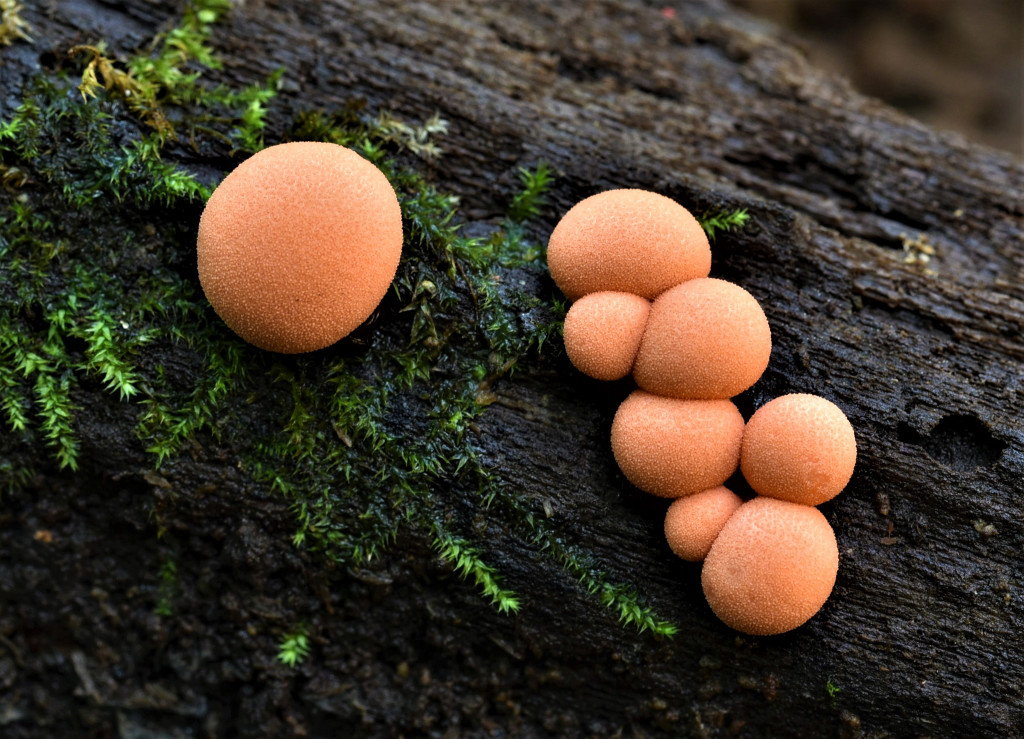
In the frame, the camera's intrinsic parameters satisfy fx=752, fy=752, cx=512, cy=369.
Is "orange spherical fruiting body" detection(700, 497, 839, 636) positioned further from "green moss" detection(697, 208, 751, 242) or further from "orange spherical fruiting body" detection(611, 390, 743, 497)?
"green moss" detection(697, 208, 751, 242)

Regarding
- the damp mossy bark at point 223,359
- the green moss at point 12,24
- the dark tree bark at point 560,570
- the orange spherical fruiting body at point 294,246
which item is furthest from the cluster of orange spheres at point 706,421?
the green moss at point 12,24

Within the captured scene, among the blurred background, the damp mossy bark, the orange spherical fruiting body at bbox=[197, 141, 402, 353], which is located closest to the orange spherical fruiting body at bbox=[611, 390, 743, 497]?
the damp mossy bark

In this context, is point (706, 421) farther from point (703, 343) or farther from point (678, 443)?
point (703, 343)

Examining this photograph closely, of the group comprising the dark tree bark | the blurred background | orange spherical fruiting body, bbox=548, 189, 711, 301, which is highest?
the blurred background

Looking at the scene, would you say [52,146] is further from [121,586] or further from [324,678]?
[324,678]

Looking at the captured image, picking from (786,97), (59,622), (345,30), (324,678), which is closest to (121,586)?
(59,622)
